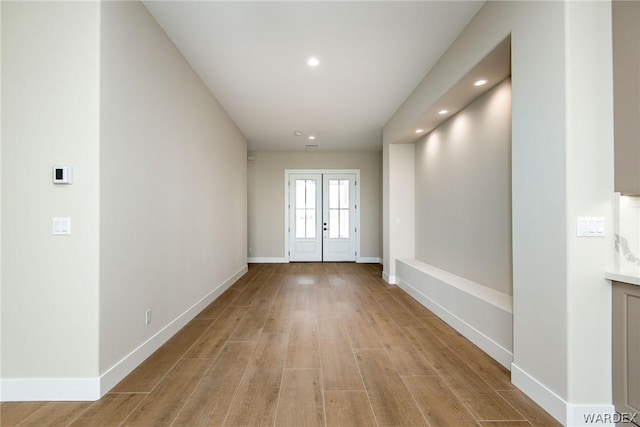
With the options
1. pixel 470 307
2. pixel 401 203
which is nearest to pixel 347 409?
pixel 470 307

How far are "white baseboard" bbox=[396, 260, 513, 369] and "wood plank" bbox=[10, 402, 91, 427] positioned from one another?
9.55ft

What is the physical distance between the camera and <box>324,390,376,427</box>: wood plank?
174 centimetres

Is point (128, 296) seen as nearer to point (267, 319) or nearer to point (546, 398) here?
point (267, 319)

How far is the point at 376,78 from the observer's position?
378 cm

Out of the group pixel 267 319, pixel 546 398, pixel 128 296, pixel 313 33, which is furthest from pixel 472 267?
pixel 128 296

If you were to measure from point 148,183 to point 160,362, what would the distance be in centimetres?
145

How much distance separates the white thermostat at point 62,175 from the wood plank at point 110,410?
139 centimetres

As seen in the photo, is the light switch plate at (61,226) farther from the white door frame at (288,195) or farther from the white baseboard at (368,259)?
the white baseboard at (368,259)

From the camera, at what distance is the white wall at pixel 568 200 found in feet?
5.55

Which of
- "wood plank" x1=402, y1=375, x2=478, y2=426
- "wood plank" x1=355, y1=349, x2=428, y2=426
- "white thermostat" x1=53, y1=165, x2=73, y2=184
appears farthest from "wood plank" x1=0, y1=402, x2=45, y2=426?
"wood plank" x1=402, y1=375, x2=478, y2=426

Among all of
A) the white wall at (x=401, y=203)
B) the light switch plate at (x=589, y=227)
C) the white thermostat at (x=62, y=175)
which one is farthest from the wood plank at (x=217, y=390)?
the white wall at (x=401, y=203)

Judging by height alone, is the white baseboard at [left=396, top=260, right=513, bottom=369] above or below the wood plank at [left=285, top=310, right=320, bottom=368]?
above

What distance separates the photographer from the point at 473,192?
3.47m

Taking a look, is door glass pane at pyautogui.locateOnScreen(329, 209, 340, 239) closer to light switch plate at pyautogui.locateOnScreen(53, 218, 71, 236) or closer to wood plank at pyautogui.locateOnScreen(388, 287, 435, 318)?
wood plank at pyautogui.locateOnScreen(388, 287, 435, 318)
